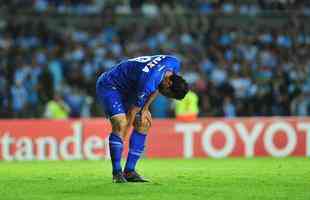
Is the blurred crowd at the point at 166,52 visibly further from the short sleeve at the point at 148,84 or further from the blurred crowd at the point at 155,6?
the short sleeve at the point at 148,84

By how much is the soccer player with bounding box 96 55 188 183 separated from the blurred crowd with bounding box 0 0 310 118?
1135cm

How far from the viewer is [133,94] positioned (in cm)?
1225

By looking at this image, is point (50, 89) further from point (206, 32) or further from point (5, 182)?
point (5, 182)

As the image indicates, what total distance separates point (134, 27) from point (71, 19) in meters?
1.96

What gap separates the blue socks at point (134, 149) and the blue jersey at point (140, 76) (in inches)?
23.2

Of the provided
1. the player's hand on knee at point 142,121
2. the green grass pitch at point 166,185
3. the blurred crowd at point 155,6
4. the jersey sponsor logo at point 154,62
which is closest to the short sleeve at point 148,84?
the jersey sponsor logo at point 154,62

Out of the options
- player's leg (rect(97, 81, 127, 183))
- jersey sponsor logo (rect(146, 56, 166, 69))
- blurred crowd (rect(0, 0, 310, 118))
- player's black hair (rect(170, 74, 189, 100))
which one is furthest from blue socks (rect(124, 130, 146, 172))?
blurred crowd (rect(0, 0, 310, 118))

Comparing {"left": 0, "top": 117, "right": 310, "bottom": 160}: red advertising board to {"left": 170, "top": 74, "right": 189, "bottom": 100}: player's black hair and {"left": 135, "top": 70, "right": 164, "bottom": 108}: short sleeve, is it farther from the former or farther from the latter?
{"left": 135, "top": 70, "right": 164, "bottom": 108}: short sleeve

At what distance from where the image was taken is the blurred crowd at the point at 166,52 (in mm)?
23938

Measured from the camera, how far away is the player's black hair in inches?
458

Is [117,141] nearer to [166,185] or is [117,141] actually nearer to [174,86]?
[166,185]

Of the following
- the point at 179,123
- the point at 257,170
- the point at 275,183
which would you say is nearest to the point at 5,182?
the point at 275,183

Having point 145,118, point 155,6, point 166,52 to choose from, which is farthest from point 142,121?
point 155,6

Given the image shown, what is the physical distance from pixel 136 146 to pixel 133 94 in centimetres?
74
